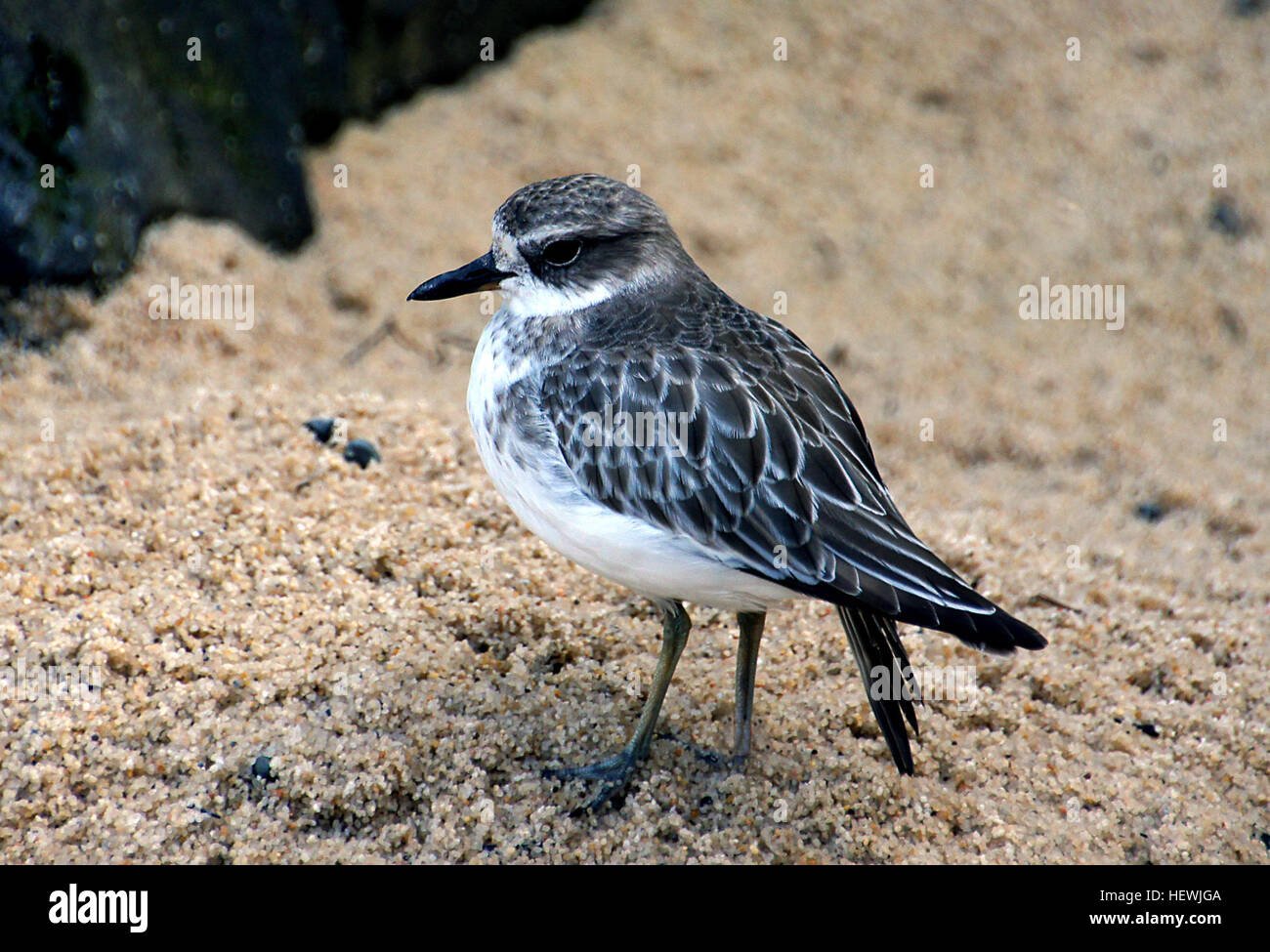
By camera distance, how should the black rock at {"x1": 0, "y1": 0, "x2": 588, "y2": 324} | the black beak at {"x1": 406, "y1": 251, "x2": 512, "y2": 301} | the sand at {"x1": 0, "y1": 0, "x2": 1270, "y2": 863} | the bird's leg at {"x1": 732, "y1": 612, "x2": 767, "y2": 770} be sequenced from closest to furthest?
1. the sand at {"x1": 0, "y1": 0, "x2": 1270, "y2": 863}
2. the bird's leg at {"x1": 732, "y1": 612, "x2": 767, "y2": 770}
3. the black beak at {"x1": 406, "y1": 251, "x2": 512, "y2": 301}
4. the black rock at {"x1": 0, "y1": 0, "x2": 588, "y2": 324}

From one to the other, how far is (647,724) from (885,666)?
26.2 inches

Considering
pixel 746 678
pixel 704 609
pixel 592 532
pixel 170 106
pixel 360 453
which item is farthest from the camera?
pixel 170 106

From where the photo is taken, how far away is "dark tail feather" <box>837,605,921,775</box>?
122 inches

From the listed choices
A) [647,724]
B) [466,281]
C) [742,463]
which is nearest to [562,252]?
[466,281]

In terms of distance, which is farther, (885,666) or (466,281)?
(466,281)

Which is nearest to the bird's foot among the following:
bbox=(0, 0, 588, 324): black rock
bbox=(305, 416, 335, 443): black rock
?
bbox=(305, 416, 335, 443): black rock

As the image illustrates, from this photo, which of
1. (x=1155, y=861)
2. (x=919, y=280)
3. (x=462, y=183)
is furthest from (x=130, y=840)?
(x=919, y=280)

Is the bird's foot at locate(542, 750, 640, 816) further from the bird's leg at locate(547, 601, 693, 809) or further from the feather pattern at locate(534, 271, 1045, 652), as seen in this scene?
the feather pattern at locate(534, 271, 1045, 652)

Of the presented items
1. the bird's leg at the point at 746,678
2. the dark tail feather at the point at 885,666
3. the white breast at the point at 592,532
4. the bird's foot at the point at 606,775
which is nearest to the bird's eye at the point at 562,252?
the white breast at the point at 592,532

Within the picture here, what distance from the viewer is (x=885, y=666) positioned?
3145 millimetres

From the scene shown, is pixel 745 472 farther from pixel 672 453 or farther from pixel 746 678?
pixel 746 678

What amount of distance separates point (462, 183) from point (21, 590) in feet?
11.1
